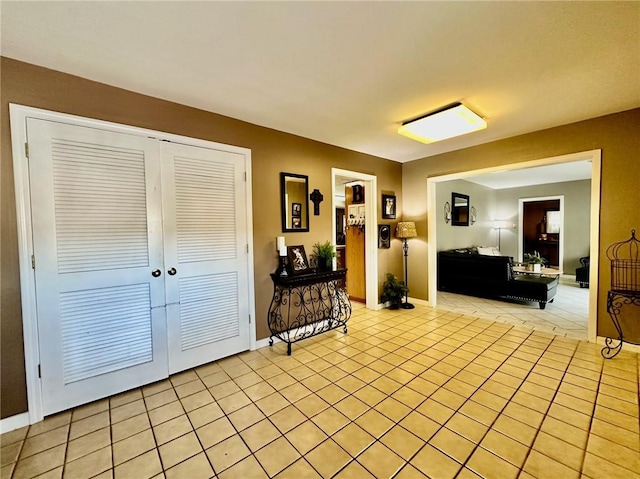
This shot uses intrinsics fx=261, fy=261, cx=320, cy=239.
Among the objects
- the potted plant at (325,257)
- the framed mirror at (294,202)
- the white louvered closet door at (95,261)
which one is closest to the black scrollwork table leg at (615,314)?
the potted plant at (325,257)

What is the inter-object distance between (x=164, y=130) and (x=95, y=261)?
4.11 ft

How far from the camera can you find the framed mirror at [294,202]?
315cm

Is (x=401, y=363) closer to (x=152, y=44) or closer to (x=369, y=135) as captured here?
(x=369, y=135)

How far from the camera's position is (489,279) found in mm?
4793

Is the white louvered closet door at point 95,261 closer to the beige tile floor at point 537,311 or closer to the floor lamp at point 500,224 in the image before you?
the beige tile floor at point 537,311

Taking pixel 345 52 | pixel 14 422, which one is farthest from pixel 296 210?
pixel 14 422

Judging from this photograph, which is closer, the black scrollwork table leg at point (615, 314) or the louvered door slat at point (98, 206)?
the louvered door slat at point (98, 206)

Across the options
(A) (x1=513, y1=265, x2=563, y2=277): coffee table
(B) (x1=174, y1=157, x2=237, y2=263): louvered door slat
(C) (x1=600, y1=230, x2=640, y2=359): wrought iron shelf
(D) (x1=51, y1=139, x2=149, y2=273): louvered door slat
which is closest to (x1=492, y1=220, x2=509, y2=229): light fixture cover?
(A) (x1=513, y1=265, x2=563, y2=277): coffee table

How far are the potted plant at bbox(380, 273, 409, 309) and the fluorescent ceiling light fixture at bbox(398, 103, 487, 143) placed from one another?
233cm

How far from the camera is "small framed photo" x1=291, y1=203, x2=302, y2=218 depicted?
3.24 metres

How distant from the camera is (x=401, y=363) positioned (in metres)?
2.57

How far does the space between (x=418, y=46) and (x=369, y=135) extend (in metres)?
1.61

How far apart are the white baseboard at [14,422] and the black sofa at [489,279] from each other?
5.96 meters

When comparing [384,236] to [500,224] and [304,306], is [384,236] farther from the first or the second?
[500,224]
